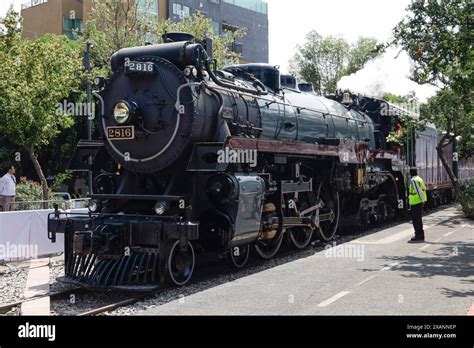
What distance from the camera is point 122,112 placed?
29.5ft

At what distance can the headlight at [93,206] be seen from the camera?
9402 millimetres

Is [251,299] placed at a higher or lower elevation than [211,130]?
lower

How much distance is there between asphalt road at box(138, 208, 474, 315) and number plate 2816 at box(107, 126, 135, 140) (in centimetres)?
287

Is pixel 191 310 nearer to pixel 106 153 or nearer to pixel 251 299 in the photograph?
pixel 251 299

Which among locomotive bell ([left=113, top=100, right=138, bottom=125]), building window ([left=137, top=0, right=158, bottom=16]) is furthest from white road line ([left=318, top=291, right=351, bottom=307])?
building window ([left=137, top=0, right=158, bottom=16])

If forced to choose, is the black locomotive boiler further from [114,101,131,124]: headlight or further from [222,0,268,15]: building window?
[222,0,268,15]: building window

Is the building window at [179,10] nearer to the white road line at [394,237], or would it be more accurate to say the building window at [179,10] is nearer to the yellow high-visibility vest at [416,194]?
the white road line at [394,237]

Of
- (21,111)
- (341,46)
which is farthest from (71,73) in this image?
(341,46)

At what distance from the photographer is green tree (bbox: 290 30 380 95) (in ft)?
163

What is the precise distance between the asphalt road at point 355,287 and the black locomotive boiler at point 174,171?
2.88 feet

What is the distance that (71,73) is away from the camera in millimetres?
18906

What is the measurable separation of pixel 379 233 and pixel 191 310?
30.4 ft

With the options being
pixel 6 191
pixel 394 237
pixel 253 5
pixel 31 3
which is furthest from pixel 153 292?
pixel 253 5

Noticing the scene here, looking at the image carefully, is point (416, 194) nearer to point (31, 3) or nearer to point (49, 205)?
point (49, 205)
